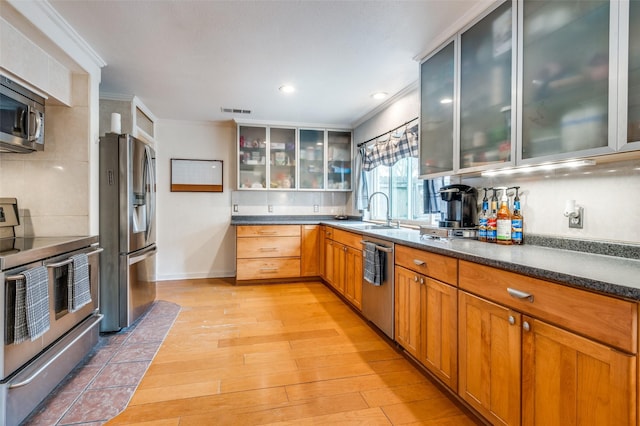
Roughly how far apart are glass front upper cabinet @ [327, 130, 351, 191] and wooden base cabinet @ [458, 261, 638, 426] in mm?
3387

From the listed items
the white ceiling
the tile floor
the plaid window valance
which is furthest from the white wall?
the plaid window valance

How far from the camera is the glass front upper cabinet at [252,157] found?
4613 millimetres

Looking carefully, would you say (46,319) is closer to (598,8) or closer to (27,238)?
(27,238)

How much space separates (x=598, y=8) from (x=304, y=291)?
359 cm

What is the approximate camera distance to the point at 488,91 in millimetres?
1894

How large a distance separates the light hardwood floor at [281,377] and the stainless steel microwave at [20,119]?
175 cm

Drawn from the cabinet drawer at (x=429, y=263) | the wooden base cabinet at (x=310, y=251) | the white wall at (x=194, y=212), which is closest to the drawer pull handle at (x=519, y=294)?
the cabinet drawer at (x=429, y=263)

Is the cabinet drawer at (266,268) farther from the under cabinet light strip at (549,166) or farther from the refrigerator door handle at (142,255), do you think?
the under cabinet light strip at (549,166)

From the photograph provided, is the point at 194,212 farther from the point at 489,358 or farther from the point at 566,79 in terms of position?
the point at 566,79

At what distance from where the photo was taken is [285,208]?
4996mm

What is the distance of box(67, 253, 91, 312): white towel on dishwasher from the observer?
2002mm

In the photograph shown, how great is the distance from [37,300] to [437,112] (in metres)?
2.75

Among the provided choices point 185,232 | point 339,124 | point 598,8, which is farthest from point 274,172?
point 598,8

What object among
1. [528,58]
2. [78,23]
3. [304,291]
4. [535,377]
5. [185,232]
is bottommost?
[304,291]
